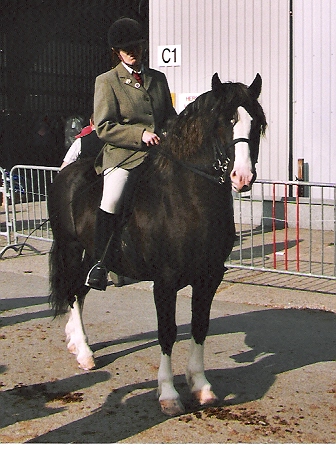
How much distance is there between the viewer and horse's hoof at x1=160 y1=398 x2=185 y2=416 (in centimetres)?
510

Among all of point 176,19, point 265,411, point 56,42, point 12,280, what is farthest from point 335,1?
point 56,42

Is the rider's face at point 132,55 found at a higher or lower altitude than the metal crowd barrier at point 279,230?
higher

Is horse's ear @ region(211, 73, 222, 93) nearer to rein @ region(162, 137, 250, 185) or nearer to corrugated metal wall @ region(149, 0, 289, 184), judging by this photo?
rein @ region(162, 137, 250, 185)

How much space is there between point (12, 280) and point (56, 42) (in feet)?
39.4

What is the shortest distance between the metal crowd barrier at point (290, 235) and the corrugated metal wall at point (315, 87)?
51cm

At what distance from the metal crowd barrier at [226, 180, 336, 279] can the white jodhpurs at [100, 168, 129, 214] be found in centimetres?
324

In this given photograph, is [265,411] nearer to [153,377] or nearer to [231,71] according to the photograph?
Answer: [153,377]

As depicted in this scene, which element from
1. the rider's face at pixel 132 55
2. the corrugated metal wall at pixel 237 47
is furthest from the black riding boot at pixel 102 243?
the corrugated metal wall at pixel 237 47

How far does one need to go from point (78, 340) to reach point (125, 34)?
2457 mm

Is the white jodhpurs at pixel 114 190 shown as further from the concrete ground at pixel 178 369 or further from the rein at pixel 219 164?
the concrete ground at pixel 178 369

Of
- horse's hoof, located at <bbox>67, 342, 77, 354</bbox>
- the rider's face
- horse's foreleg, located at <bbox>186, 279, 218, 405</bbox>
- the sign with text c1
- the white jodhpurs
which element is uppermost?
the sign with text c1

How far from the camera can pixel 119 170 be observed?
5.52 metres

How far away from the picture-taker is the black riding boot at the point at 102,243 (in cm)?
559

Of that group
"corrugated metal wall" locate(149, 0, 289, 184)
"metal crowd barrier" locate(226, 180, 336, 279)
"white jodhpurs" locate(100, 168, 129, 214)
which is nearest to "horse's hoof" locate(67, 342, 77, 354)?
"white jodhpurs" locate(100, 168, 129, 214)
